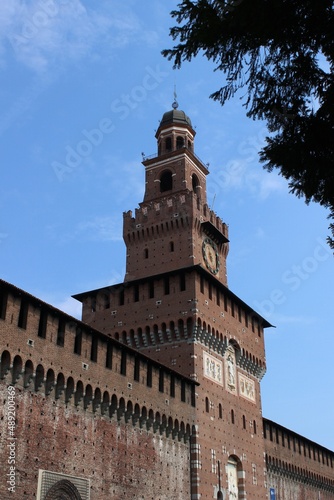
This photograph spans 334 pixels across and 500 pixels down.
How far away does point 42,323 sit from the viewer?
2398 cm

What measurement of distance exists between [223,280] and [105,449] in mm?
18661

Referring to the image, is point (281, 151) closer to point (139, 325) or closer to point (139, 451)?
point (139, 451)

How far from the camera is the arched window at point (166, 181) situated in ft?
143

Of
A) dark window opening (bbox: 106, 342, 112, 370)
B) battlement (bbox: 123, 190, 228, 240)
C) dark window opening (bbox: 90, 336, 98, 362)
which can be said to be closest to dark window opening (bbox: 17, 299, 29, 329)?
dark window opening (bbox: 90, 336, 98, 362)

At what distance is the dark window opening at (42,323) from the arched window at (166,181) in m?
21.0

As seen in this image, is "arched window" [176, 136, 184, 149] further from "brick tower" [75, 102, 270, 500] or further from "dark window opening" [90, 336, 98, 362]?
"dark window opening" [90, 336, 98, 362]

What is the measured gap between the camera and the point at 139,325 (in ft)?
120

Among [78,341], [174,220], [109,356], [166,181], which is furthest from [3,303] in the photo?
[166,181]

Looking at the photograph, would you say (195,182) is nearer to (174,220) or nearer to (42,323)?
(174,220)

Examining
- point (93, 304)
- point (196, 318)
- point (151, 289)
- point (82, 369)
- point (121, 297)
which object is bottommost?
point (82, 369)


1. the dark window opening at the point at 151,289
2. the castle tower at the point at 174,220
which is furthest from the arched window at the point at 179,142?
the dark window opening at the point at 151,289

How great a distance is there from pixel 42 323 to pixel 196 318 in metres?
12.6

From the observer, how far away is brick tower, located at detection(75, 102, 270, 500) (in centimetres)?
3456

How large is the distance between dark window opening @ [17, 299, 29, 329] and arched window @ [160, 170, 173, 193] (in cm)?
2181
